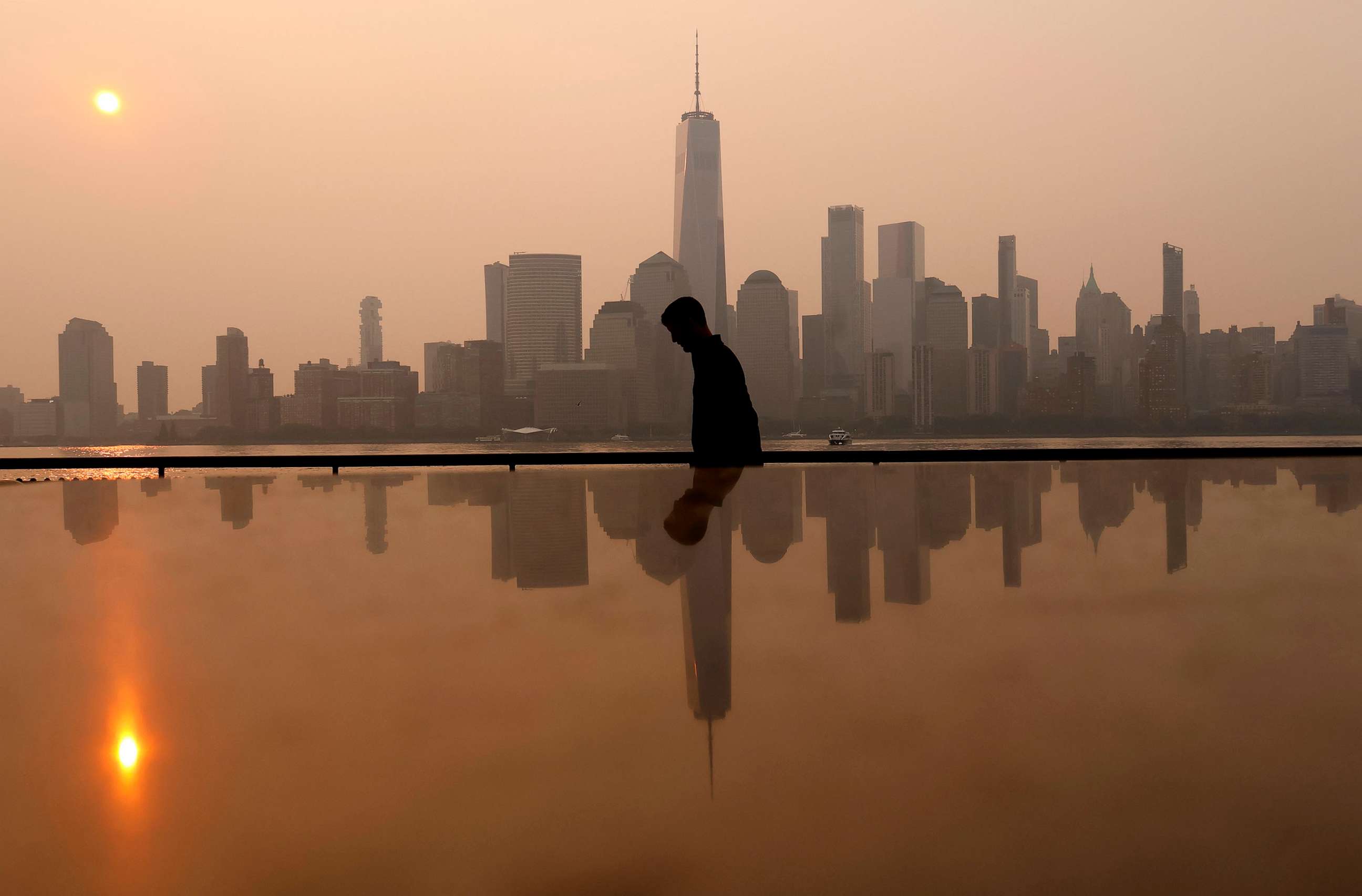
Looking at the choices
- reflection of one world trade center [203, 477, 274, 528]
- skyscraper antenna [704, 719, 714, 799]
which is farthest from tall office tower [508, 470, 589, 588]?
reflection of one world trade center [203, 477, 274, 528]

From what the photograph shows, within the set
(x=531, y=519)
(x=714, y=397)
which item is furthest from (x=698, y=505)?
(x=714, y=397)

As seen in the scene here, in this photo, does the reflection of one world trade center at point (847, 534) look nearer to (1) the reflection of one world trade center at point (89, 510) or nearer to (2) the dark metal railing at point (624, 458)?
(2) the dark metal railing at point (624, 458)

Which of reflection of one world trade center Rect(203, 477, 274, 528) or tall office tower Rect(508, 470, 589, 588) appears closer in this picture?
tall office tower Rect(508, 470, 589, 588)

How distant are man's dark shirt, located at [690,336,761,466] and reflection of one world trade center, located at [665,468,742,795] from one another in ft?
11.1

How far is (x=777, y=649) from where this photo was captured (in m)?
1.94

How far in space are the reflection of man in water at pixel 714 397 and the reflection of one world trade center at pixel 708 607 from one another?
3390mm

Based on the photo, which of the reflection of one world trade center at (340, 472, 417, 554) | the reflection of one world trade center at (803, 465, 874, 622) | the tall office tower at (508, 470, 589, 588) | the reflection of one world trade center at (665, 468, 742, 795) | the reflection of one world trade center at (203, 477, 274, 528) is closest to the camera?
A: the reflection of one world trade center at (665, 468, 742, 795)

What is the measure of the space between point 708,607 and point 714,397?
20.6ft

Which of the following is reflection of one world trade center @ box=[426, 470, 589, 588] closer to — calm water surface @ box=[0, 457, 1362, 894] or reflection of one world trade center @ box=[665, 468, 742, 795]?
calm water surface @ box=[0, 457, 1362, 894]

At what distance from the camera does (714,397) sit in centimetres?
863

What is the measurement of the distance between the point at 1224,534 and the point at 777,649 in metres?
3.02

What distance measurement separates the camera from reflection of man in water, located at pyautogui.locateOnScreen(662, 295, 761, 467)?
8438 mm

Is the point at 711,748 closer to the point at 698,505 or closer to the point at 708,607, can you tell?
the point at 708,607

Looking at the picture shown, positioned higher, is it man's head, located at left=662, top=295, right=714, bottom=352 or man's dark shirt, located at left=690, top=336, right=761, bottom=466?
man's head, located at left=662, top=295, right=714, bottom=352
